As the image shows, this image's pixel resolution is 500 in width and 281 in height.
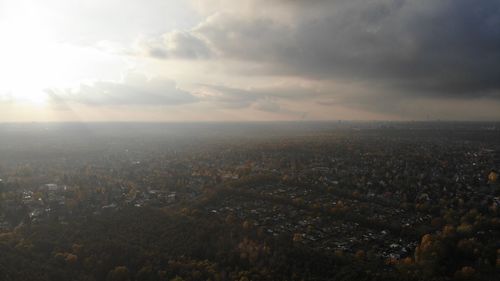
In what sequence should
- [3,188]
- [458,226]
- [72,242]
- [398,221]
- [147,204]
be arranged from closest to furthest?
[72,242] → [458,226] → [398,221] → [147,204] → [3,188]

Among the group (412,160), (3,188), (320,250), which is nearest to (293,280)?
(320,250)

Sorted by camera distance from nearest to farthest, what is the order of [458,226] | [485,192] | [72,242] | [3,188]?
[72,242]
[458,226]
[485,192]
[3,188]

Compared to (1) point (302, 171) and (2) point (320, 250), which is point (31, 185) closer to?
(1) point (302, 171)

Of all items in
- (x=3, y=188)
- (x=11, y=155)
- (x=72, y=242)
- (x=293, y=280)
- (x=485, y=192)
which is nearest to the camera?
(x=293, y=280)

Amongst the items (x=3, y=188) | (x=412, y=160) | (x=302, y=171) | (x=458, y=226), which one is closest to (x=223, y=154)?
(x=302, y=171)

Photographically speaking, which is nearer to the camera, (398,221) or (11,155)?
(398,221)

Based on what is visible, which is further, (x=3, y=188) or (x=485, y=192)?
(x=3, y=188)

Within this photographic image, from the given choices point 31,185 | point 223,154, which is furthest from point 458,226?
point 223,154

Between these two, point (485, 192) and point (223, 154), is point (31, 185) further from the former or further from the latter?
point (485, 192)

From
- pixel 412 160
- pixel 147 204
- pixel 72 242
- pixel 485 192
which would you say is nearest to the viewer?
pixel 72 242
